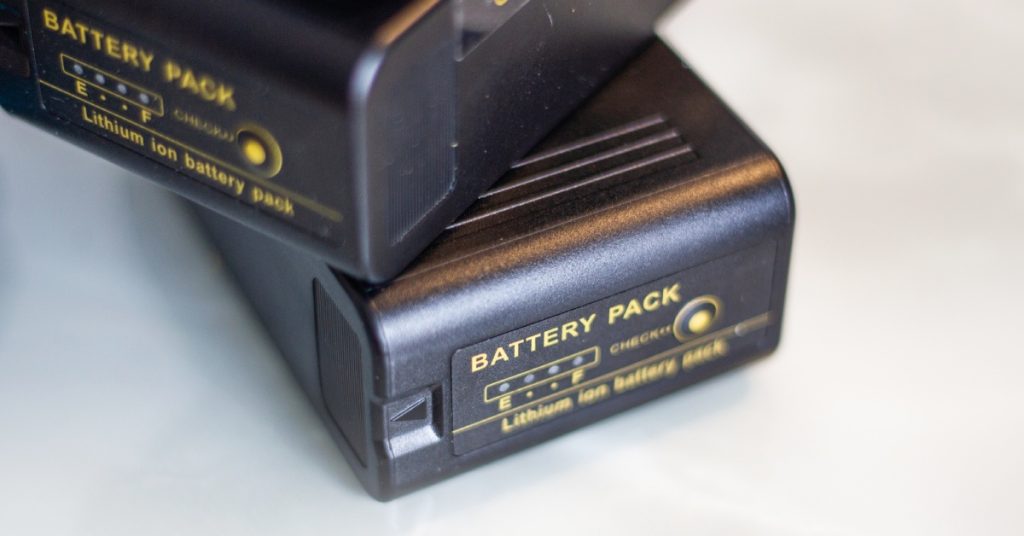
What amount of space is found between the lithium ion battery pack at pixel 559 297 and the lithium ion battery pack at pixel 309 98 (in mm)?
35

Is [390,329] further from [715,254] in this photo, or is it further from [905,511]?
[905,511]

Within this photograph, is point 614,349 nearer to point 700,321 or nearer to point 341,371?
point 700,321

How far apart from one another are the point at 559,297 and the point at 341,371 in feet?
0.51

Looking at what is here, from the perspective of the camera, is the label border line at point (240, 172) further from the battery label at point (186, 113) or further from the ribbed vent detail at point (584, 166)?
the ribbed vent detail at point (584, 166)

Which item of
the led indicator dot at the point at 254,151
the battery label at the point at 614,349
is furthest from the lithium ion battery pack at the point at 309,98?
the battery label at the point at 614,349

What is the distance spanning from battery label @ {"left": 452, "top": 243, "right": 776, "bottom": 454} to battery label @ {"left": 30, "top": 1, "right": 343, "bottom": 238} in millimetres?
169

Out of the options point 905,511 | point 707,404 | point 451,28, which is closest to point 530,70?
point 451,28

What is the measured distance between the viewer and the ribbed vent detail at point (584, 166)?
3.82 ft

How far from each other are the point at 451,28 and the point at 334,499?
13.9 inches

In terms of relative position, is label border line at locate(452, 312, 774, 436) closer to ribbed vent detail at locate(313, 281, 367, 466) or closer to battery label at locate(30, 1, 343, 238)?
ribbed vent detail at locate(313, 281, 367, 466)

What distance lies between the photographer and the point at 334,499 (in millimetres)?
1186

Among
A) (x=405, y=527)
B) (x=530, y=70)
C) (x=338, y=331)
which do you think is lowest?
(x=405, y=527)

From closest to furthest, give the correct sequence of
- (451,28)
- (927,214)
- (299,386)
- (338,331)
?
(451,28) < (338,331) < (299,386) < (927,214)

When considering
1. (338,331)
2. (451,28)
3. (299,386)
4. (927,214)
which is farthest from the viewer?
(927,214)
